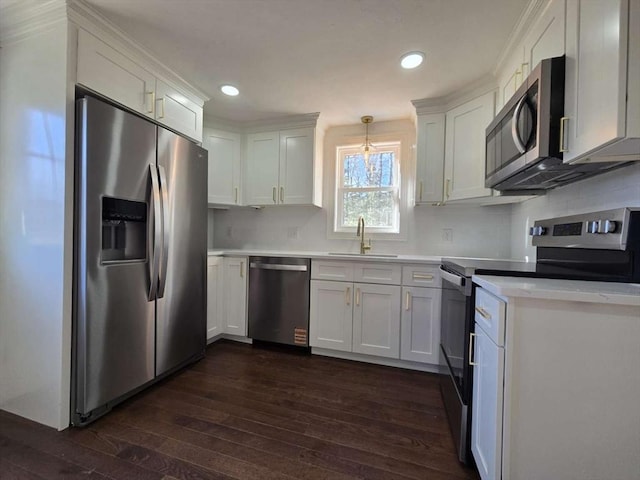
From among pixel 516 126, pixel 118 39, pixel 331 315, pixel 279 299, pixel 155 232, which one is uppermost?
pixel 118 39

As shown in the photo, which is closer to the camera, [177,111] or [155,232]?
[155,232]

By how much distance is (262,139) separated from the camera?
9.98ft

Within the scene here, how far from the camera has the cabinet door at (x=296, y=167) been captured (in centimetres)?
289

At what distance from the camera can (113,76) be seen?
168cm

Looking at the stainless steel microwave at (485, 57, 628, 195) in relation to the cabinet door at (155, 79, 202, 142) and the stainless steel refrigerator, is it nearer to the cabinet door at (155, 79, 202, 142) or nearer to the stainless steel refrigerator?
the stainless steel refrigerator

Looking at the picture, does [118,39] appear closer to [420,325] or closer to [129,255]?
[129,255]

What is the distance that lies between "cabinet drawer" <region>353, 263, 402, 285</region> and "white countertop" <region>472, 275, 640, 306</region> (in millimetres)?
1206

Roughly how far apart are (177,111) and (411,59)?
1828 millimetres

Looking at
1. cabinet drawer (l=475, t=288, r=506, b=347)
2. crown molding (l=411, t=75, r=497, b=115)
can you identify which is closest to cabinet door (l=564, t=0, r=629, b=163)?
cabinet drawer (l=475, t=288, r=506, b=347)

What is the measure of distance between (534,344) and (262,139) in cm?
292

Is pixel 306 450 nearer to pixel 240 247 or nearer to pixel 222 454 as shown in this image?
pixel 222 454

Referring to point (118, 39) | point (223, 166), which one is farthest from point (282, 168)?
point (118, 39)

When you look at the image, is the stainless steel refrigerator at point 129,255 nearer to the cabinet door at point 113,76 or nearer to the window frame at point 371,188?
the cabinet door at point 113,76

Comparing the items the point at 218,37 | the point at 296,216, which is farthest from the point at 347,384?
the point at 218,37
